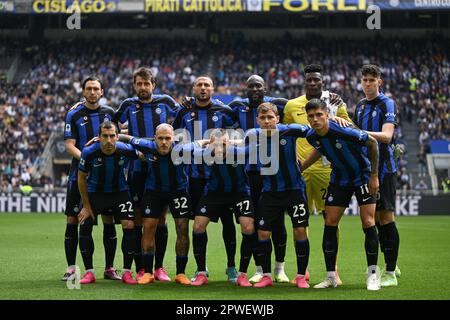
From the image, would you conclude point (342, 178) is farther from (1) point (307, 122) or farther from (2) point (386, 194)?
(1) point (307, 122)

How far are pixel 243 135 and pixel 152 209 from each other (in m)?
1.43

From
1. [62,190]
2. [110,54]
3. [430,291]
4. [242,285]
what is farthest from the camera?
[110,54]

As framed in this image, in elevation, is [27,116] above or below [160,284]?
above

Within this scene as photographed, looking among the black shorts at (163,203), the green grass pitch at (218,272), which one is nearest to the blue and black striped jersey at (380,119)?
the green grass pitch at (218,272)

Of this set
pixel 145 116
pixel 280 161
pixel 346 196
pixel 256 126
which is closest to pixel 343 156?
pixel 346 196

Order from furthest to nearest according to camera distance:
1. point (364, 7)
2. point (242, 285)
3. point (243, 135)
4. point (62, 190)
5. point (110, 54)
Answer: point (110, 54)
point (364, 7)
point (62, 190)
point (243, 135)
point (242, 285)

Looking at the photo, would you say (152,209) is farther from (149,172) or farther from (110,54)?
(110,54)

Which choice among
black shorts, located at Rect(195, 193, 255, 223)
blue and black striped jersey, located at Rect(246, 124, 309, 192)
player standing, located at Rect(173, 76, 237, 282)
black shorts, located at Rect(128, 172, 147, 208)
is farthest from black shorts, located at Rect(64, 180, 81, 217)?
blue and black striped jersey, located at Rect(246, 124, 309, 192)

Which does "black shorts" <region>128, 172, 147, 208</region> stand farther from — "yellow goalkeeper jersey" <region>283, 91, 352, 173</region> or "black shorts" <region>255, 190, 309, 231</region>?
"yellow goalkeeper jersey" <region>283, 91, 352, 173</region>

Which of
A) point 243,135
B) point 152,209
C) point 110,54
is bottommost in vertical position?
point 152,209

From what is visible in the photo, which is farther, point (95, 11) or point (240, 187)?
point (95, 11)

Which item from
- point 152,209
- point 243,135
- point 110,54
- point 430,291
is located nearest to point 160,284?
point 152,209

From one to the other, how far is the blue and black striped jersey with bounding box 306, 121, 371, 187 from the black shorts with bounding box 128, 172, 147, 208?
2.20 meters

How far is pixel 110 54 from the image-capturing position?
133 ft
